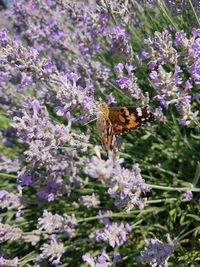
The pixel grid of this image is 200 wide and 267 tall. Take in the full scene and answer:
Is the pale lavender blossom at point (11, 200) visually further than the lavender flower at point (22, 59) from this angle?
Yes

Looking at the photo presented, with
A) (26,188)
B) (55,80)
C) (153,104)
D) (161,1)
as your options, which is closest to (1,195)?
(55,80)

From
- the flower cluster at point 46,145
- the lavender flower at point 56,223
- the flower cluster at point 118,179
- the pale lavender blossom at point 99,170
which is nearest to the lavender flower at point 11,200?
the flower cluster at point 46,145

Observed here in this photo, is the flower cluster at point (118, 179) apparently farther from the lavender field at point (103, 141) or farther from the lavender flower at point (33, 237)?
the lavender flower at point (33, 237)

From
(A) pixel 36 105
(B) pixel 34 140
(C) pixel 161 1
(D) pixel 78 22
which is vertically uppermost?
(D) pixel 78 22

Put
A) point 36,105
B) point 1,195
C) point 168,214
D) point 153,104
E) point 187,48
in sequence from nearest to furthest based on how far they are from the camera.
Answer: point 187,48 < point 36,105 < point 1,195 < point 168,214 < point 153,104

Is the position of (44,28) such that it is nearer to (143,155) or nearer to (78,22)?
(78,22)

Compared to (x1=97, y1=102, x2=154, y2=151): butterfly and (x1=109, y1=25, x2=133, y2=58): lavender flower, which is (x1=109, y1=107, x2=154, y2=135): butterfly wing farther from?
(x1=109, y1=25, x2=133, y2=58): lavender flower

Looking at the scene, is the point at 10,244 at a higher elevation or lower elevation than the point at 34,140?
lower

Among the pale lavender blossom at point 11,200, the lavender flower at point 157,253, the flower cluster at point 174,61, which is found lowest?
the lavender flower at point 157,253

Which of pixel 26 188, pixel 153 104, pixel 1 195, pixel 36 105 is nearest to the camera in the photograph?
pixel 36 105
